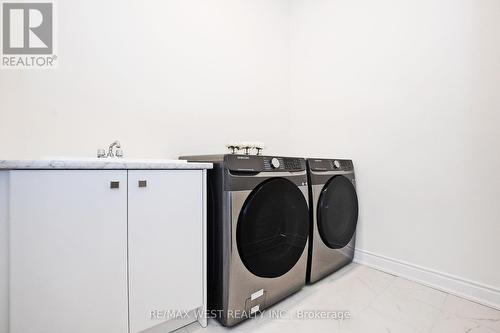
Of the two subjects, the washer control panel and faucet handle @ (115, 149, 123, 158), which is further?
the washer control panel

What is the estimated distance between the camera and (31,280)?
74 centimetres

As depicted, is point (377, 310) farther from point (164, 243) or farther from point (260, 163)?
point (164, 243)

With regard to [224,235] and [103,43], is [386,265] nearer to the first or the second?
[224,235]

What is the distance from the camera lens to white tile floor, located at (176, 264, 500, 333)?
43.9 inches

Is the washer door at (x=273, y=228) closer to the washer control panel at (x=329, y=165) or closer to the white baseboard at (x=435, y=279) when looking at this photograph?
the washer control panel at (x=329, y=165)

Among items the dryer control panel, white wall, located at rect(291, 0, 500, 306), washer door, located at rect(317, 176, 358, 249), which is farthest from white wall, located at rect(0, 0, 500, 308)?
the dryer control panel

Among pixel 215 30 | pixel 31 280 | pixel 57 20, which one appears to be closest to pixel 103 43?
pixel 57 20

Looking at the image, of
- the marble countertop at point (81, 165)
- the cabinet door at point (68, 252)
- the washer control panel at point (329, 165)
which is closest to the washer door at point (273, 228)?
the washer control panel at point (329, 165)

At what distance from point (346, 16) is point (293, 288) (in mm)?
2204

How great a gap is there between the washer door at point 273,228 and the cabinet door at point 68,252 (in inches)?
20.6

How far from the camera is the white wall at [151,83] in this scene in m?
1.21

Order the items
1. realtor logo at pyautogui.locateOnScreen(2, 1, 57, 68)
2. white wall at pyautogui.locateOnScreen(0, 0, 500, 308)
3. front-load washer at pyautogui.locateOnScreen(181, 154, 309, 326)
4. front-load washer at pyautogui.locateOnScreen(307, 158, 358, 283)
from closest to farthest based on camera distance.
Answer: front-load washer at pyautogui.locateOnScreen(181, 154, 309, 326), realtor logo at pyautogui.locateOnScreen(2, 1, 57, 68), white wall at pyautogui.locateOnScreen(0, 0, 500, 308), front-load washer at pyautogui.locateOnScreen(307, 158, 358, 283)

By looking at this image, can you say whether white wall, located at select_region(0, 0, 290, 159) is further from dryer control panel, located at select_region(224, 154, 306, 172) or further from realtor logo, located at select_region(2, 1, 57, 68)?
dryer control panel, located at select_region(224, 154, 306, 172)

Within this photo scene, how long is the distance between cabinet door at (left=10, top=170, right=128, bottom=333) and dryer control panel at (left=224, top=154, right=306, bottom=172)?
0.46 metres
